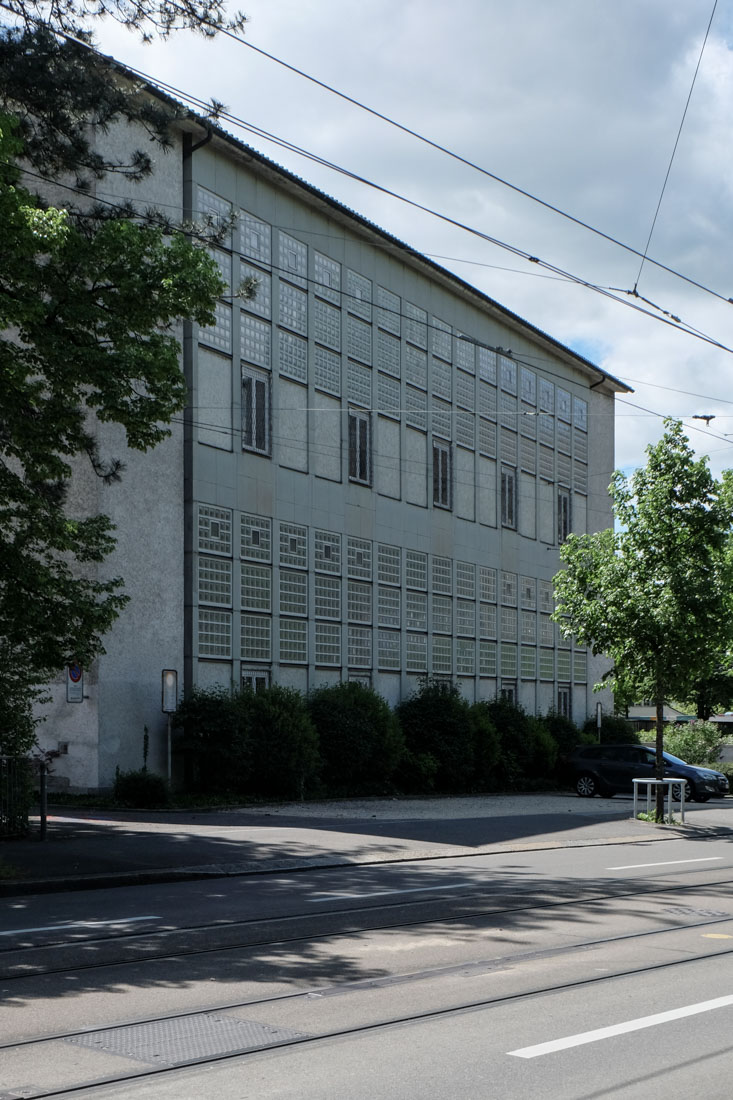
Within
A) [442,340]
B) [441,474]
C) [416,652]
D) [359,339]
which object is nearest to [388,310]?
[359,339]

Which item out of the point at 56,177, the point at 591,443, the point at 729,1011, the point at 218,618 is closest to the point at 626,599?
the point at 218,618

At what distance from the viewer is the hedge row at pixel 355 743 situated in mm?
27906

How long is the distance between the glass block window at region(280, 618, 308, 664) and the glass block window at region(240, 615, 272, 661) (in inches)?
23.5

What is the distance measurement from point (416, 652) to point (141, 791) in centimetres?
1437

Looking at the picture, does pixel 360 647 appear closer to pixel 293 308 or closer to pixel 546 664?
pixel 293 308

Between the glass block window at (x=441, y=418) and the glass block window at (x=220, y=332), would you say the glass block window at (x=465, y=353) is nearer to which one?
the glass block window at (x=441, y=418)

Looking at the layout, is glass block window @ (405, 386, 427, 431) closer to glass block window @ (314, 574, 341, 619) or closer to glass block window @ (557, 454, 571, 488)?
glass block window @ (314, 574, 341, 619)

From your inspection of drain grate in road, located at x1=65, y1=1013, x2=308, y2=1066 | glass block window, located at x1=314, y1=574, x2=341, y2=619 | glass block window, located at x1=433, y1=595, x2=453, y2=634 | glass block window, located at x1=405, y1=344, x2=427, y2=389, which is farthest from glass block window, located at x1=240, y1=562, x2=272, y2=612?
drain grate in road, located at x1=65, y1=1013, x2=308, y2=1066

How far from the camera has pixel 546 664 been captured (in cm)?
4622

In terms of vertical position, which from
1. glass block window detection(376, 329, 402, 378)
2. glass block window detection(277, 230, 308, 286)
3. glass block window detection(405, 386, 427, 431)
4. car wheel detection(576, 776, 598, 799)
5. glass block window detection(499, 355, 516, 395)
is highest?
glass block window detection(277, 230, 308, 286)

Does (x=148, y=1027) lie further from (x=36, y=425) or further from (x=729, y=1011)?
(x=36, y=425)

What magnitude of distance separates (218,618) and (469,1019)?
2289 centimetres

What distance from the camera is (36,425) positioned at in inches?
605

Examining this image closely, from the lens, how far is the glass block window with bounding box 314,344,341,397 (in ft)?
112
